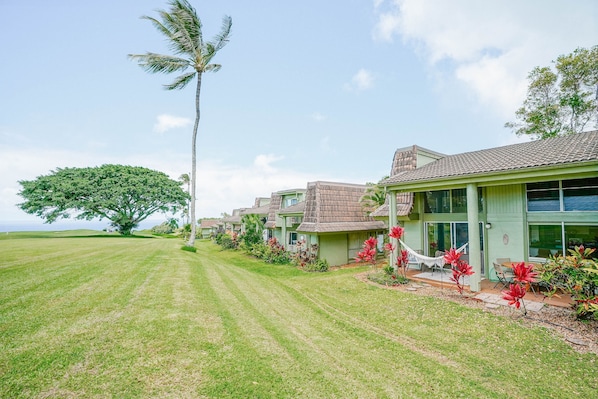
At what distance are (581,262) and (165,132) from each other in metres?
25.4

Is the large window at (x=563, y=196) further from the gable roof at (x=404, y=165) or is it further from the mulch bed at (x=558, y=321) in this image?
the gable roof at (x=404, y=165)

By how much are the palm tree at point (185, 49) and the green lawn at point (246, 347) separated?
12.2 metres

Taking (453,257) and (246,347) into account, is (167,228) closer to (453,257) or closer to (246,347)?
(246,347)

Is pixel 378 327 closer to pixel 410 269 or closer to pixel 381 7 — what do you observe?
pixel 410 269

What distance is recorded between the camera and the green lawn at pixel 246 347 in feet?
12.0

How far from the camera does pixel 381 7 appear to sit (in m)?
13.4

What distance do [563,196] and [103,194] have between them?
134ft

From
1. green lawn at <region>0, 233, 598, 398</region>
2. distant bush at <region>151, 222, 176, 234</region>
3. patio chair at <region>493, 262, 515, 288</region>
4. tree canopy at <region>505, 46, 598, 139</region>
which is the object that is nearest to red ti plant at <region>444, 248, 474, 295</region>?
green lawn at <region>0, 233, 598, 398</region>

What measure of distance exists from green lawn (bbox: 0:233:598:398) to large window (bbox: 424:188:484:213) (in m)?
5.23

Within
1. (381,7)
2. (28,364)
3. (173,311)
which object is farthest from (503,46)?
(28,364)

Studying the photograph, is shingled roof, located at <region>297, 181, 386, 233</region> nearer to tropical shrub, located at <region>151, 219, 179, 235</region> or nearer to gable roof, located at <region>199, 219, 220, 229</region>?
gable roof, located at <region>199, 219, 220, 229</region>

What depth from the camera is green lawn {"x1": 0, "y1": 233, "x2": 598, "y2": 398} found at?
12.0 ft

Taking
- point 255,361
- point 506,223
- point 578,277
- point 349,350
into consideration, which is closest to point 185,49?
point 255,361

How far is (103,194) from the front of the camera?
3259 centimetres
